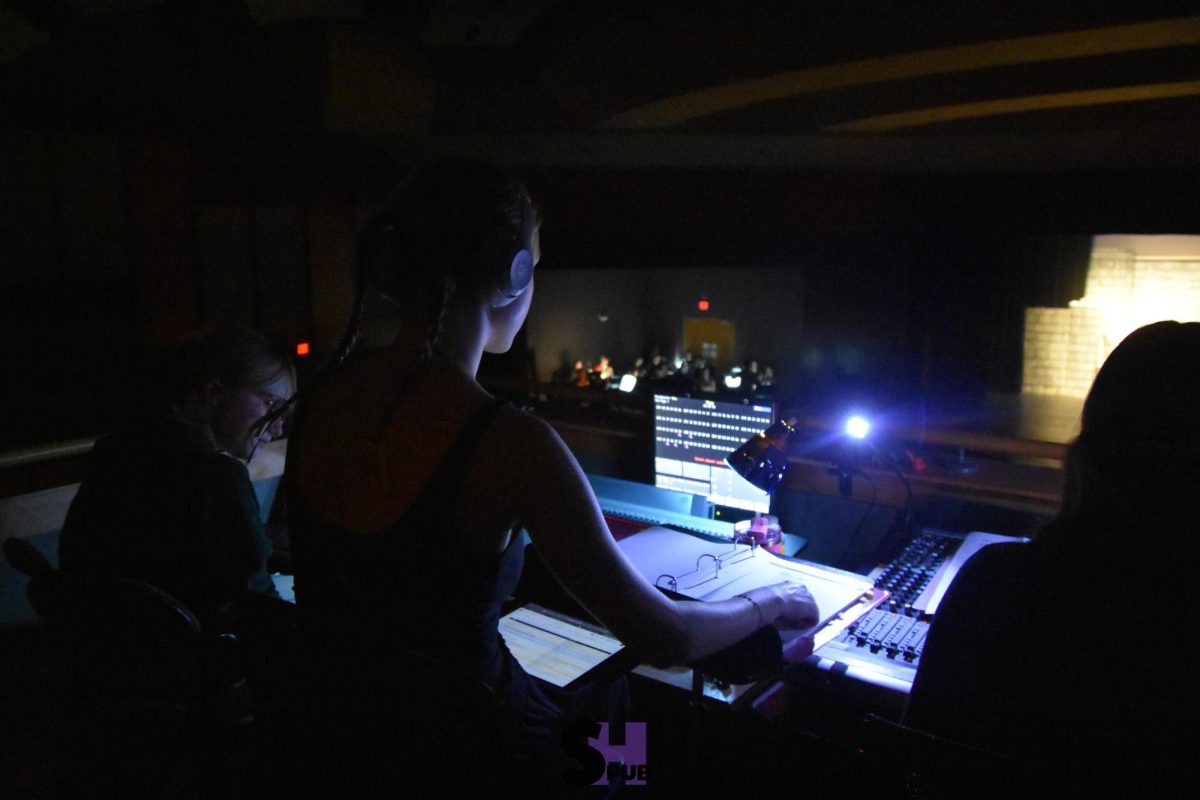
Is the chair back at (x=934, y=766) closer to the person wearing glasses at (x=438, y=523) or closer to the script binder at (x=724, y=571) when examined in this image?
the person wearing glasses at (x=438, y=523)

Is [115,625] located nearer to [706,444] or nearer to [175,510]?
[175,510]

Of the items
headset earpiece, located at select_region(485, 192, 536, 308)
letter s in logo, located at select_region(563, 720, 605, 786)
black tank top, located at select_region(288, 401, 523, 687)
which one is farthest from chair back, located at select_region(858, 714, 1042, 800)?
headset earpiece, located at select_region(485, 192, 536, 308)

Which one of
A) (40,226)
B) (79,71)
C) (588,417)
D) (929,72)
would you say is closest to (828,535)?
(588,417)

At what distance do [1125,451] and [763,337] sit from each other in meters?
10.2

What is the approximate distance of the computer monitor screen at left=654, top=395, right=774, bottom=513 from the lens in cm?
213

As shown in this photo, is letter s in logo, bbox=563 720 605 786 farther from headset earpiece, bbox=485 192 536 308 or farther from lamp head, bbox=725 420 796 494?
lamp head, bbox=725 420 796 494

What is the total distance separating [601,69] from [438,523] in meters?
3.46

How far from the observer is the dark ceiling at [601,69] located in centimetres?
319

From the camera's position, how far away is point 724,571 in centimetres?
179

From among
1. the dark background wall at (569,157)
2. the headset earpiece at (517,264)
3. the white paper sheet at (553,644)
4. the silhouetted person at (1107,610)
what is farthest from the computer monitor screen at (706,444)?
the dark background wall at (569,157)

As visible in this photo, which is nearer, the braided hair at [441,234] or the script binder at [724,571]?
the braided hair at [441,234]

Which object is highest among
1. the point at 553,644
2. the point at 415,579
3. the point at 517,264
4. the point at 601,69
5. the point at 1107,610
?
the point at 601,69

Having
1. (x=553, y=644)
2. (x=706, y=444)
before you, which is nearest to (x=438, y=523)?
(x=553, y=644)

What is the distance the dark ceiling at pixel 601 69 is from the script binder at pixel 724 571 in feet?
7.11
